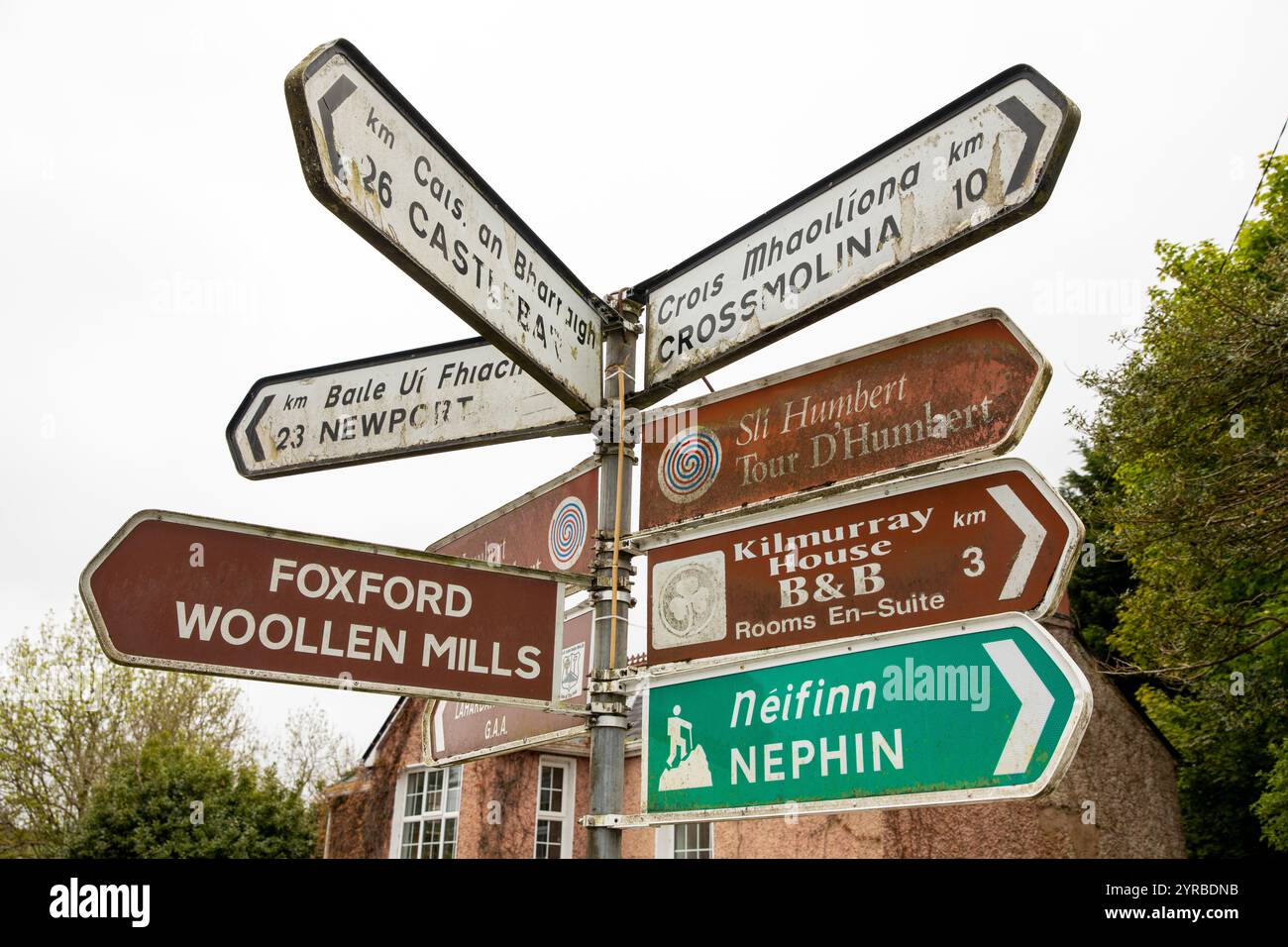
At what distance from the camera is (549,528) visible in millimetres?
3832

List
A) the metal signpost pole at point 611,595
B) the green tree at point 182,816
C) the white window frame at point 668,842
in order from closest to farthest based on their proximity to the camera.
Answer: the metal signpost pole at point 611,595
the white window frame at point 668,842
the green tree at point 182,816

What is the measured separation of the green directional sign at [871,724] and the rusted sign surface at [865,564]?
0.10 m

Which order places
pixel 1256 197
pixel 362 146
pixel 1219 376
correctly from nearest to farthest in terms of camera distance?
pixel 362 146
pixel 1219 376
pixel 1256 197

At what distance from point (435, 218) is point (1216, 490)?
13.5 m

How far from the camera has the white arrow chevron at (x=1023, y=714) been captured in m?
2.37

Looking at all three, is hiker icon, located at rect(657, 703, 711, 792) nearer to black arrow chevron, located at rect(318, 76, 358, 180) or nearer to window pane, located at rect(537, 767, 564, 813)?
black arrow chevron, located at rect(318, 76, 358, 180)

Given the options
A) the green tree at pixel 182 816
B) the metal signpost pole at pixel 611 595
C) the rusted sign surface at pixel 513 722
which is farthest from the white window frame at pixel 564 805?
the metal signpost pole at pixel 611 595

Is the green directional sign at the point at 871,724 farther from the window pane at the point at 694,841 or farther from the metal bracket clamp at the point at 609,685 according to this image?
the window pane at the point at 694,841

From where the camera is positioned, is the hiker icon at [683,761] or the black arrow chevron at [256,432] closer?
the hiker icon at [683,761]

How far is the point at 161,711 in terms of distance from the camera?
2498 centimetres

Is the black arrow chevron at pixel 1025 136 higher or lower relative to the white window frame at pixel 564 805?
higher
